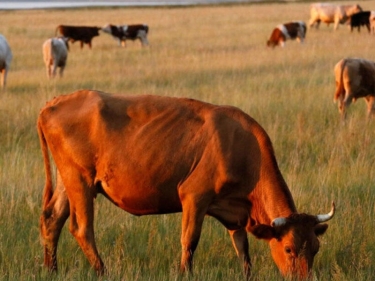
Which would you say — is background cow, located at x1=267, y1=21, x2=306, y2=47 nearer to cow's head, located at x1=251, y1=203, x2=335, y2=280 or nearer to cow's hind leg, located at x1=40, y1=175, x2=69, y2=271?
cow's hind leg, located at x1=40, y1=175, x2=69, y2=271

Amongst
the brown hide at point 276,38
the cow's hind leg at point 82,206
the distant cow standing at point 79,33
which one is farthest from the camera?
the distant cow standing at point 79,33

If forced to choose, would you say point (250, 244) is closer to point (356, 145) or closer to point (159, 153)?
point (159, 153)

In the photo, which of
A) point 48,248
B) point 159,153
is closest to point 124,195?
point 159,153

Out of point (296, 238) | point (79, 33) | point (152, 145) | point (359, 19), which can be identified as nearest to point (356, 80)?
point (152, 145)

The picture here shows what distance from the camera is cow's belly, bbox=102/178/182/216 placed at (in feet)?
16.8

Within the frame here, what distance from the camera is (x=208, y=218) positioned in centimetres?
637

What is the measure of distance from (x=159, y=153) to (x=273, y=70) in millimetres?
12492

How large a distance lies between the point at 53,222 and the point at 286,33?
24.4m

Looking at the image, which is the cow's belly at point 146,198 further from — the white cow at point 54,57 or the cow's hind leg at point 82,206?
the white cow at point 54,57

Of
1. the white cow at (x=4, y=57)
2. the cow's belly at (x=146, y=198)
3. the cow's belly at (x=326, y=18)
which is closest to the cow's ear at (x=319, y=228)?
the cow's belly at (x=146, y=198)

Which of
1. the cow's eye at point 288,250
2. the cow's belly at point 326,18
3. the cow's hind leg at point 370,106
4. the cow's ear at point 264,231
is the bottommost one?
the cow's belly at point 326,18

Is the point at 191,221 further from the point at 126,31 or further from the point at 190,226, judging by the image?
the point at 126,31

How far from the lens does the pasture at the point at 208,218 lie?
536cm

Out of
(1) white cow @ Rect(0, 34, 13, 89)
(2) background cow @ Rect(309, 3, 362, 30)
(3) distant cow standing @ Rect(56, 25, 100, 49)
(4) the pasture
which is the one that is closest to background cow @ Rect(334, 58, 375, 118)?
(4) the pasture
